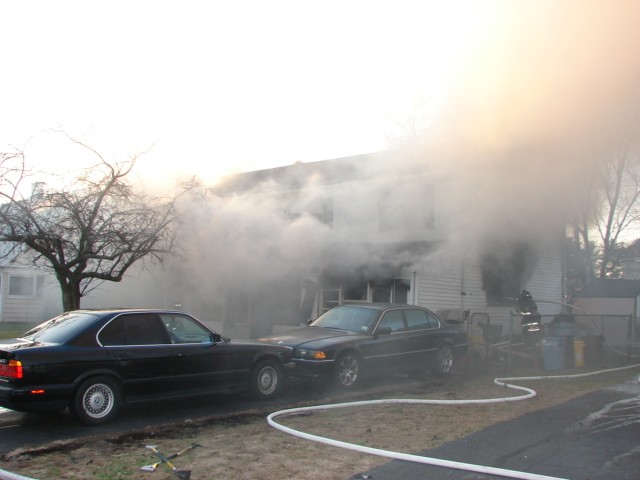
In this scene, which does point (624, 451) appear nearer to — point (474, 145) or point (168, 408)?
point (168, 408)

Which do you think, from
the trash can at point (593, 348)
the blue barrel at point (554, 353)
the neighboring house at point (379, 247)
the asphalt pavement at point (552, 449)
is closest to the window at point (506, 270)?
the neighboring house at point (379, 247)

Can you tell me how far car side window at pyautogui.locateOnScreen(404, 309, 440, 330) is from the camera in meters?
9.86

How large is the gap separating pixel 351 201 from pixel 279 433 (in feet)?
32.3

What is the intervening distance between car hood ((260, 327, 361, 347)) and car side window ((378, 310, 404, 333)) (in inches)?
25.3

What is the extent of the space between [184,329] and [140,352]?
0.74 m

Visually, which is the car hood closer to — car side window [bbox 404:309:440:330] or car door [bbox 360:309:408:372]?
car door [bbox 360:309:408:372]

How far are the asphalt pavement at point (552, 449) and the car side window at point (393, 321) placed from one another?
9.71 ft

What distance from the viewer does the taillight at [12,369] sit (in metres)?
5.55

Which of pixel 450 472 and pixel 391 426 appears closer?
pixel 450 472

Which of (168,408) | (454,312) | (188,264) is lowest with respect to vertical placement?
(168,408)

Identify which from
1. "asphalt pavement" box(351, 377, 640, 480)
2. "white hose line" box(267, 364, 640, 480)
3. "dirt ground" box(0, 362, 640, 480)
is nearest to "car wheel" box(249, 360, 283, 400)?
"dirt ground" box(0, 362, 640, 480)

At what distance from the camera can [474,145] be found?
1103 cm

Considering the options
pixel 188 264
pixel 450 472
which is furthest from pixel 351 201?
pixel 450 472

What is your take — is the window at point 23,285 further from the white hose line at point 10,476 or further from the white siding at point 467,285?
the white hose line at point 10,476
